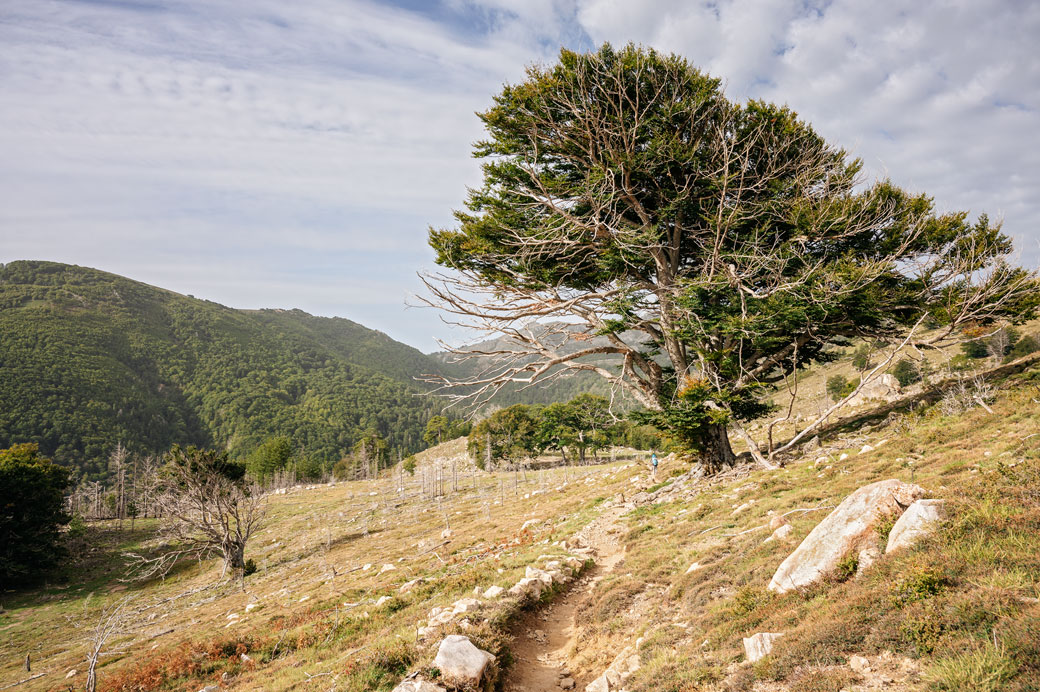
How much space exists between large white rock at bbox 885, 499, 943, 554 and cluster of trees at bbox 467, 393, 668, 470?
48.3m

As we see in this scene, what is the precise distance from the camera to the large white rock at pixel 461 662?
5266mm

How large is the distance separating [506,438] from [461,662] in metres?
58.5

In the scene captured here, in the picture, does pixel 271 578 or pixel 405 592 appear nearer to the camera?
pixel 405 592

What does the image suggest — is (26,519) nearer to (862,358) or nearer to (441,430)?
(862,358)

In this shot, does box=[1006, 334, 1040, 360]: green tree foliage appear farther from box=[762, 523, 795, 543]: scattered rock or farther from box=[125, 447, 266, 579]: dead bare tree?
box=[125, 447, 266, 579]: dead bare tree

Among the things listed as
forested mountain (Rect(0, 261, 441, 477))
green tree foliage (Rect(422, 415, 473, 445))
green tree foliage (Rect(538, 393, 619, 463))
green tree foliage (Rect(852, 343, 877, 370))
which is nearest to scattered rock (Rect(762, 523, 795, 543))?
green tree foliage (Rect(852, 343, 877, 370))

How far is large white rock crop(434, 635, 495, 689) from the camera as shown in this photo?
5266 millimetres

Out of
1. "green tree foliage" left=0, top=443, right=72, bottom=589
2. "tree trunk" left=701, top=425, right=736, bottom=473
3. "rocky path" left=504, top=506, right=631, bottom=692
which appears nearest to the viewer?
"rocky path" left=504, top=506, right=631, bottom=692

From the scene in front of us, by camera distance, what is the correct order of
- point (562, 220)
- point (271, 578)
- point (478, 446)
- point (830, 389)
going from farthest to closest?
point (478, 446), point (830, 389), point (271, 578), point (562, 220)

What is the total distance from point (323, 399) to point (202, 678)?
644 ft

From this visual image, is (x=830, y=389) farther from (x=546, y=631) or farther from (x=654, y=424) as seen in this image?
(x=546, y=631)

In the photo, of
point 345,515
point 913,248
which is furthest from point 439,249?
point 345,515

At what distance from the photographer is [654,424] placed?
46.4ft

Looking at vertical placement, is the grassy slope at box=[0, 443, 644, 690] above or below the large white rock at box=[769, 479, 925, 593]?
below
